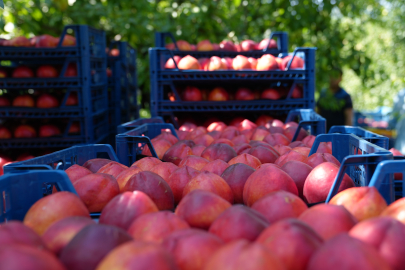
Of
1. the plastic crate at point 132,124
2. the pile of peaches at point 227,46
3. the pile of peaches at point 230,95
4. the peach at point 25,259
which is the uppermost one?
the pile of peaches at point 227,46

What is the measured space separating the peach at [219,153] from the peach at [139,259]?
1.12 meters

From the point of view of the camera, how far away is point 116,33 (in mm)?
7129

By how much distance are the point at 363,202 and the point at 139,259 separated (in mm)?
697

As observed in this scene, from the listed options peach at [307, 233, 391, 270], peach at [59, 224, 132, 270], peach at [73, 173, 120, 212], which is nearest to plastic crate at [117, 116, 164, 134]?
peach at [73, 173, 120, 212]

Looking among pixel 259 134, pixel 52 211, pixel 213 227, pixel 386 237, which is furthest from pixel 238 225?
pixel 259 134

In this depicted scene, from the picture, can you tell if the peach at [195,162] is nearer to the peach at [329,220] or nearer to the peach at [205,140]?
the peach at [205,140]

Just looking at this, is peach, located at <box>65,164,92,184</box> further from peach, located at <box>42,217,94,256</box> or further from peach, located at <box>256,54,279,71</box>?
peach, located at <box>256,54,279,71</box>

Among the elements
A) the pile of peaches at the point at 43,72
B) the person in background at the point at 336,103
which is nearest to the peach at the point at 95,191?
the pile of peaches at the point at 43,72

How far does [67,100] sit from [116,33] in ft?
12.3

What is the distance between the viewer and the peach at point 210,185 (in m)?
1.29

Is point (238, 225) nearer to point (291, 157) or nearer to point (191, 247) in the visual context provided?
point (191, 247)

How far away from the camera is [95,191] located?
1.29m

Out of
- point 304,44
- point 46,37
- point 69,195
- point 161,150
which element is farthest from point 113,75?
point 69,195

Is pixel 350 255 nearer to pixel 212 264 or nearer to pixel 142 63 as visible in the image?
pixel 212 264
